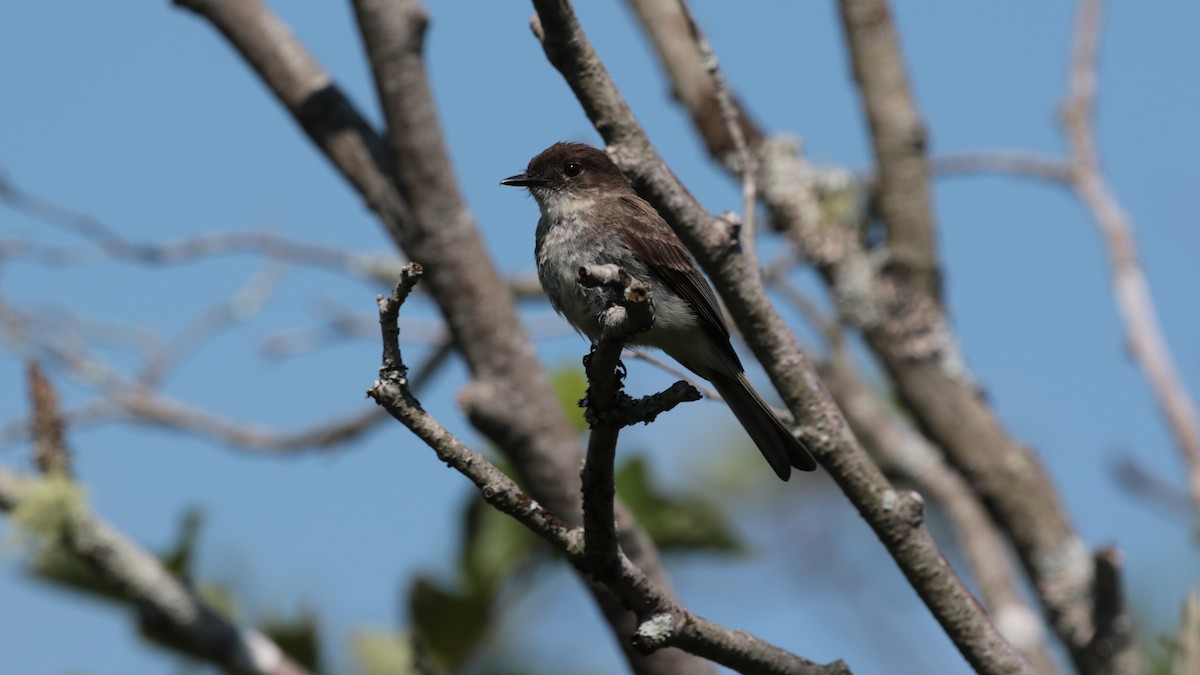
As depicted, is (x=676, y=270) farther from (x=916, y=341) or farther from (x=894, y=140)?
(x=894, y=140)

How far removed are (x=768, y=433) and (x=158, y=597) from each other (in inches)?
81.0

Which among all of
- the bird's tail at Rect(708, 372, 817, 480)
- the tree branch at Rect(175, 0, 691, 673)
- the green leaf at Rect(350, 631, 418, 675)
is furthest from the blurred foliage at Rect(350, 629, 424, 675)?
the bird's tail at Rect(708, 372, 817, 480)

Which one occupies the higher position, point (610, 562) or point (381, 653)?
point (381, 653)

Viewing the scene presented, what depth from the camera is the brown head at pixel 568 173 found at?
5.20 meters

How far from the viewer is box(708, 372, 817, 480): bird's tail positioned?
4164 millimetres

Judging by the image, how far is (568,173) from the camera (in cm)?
530

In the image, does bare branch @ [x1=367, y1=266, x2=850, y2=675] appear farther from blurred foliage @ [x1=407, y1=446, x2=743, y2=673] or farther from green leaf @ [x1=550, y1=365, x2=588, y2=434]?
green leaf @ [x1=550, y1=365, x2=588, y2=434]

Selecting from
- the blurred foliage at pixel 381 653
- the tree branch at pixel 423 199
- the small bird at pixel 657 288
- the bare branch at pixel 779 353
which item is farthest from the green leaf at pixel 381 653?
the bare branch at pixel 779 353

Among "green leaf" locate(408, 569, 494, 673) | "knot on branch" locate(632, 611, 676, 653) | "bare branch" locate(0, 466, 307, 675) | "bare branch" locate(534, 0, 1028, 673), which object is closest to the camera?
"knot on branch" locate(632, 611, 676, 653)

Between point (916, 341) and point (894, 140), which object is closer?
point (916, 341)

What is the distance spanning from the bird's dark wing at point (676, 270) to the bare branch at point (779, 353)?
2.57 ft

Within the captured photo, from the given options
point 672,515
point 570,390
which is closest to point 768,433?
point 672,515

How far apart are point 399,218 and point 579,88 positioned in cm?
144

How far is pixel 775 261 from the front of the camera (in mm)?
6449
